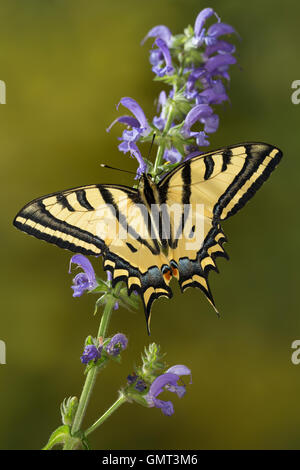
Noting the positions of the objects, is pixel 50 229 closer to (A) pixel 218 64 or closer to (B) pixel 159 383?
(B) pixel 159 383

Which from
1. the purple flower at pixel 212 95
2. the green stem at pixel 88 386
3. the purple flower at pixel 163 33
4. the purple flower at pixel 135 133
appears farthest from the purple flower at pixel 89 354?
the purple flower at pixel 163 33

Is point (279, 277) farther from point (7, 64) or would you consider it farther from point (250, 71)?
point (7, 64)

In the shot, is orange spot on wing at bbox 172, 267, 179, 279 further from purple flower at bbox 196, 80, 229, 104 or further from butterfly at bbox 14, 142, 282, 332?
purple flower at bbox 196, 80, 229, 104

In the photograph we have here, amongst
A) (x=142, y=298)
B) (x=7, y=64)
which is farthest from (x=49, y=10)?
(x=142, y=298)

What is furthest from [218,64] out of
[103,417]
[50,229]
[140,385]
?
[103,417]

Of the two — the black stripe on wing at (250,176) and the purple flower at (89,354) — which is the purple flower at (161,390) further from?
the black stripe on wing at (250,176)

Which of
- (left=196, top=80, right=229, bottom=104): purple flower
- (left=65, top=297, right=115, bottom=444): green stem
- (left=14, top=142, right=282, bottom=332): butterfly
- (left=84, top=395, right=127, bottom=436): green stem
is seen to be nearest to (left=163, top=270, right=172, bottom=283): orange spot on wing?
(left=14, top=142, right=282, bottom=332): butterfly
